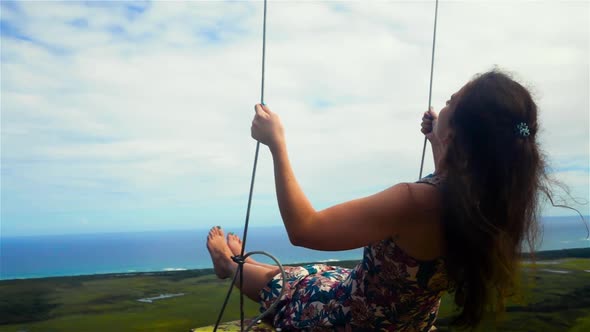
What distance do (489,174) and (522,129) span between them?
0.44 ft

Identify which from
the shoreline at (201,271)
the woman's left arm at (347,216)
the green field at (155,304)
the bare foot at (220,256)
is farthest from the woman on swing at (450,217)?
the shoreline at (201,271)

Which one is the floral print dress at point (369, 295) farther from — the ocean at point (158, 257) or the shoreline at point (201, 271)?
the shoreline at point (201, 271)

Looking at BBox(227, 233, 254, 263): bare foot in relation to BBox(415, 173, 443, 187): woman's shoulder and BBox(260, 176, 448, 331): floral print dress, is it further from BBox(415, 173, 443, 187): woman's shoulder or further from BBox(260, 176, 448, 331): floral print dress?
BBox(415, 173, 443, 187): woman's shoulder

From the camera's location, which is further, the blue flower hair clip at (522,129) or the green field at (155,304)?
the green field at (155,304)

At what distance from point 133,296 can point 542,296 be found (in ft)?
12.2

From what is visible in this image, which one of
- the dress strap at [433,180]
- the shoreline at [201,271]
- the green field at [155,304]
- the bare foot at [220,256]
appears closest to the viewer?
the dress strap at [433,180]

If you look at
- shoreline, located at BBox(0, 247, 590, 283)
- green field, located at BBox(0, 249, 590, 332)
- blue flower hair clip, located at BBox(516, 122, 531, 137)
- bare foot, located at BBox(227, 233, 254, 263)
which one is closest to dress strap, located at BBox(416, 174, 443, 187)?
blue flower hair clip, located at BBox(516, 122, 531, 137)

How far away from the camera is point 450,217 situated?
51.8 inches

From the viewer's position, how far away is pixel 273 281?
68.9 inches

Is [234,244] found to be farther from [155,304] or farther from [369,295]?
[155,304]

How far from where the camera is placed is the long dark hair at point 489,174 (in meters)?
1.30

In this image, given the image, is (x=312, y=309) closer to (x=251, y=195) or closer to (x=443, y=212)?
(x=251, y=195)

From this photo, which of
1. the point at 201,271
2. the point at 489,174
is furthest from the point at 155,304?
the point at 489,174

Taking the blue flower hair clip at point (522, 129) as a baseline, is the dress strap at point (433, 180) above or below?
below
